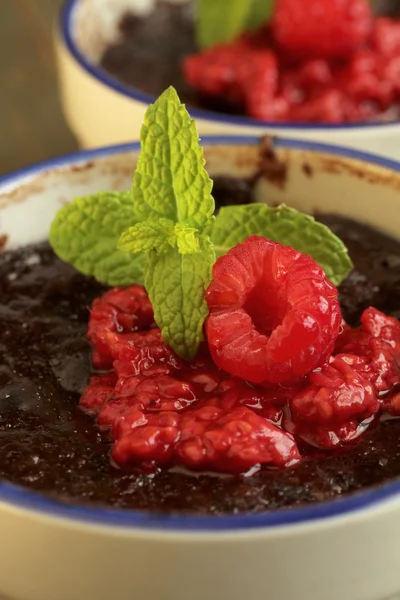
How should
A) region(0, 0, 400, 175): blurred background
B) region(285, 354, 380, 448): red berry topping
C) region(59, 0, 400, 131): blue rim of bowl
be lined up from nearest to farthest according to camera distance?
region(285, 354, 380, 448): red berry topping
region(59, 0, 400, 131): blue rim of bowl
region(0, 0, 400, 175): blurred background

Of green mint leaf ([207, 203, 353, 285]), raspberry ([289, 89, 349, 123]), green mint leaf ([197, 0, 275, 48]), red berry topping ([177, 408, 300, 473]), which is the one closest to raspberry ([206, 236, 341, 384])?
red berry topping ([177, 408, 300, 473])

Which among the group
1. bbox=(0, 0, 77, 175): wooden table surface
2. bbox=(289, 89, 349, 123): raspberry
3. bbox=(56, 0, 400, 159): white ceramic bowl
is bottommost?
bbox=(0, 0, 77, 175): wooden table surface

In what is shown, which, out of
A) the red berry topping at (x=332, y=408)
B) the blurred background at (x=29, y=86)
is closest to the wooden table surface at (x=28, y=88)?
the blurred background at (x=29, y=86)

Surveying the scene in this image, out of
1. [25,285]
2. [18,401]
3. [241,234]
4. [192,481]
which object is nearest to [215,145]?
[241,234]

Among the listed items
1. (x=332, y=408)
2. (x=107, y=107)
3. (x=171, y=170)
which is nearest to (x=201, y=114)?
(x=107, y=107)

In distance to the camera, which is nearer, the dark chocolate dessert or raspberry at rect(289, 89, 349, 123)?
the dark chocolate dessert

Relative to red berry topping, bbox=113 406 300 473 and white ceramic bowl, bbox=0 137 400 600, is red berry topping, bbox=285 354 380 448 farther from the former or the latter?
white ceramic bowl, bbox=0 137 400 600

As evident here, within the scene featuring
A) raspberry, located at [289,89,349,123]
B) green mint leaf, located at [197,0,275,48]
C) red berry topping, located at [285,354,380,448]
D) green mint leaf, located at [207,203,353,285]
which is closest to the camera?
red berry topping, located at [285,354,380,448]
